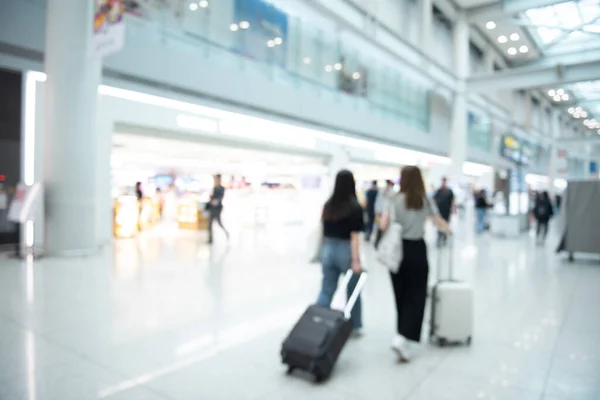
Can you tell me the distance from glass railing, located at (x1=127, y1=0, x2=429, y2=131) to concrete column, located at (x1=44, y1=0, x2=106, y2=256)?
2630 mm

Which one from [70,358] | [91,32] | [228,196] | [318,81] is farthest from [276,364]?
[228,196]

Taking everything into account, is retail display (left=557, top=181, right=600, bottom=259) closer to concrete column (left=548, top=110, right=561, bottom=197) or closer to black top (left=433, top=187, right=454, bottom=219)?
black top (left=433, top=187, right=454, bottom=219)

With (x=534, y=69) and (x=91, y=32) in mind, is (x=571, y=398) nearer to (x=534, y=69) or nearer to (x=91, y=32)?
(x=91, y=32)

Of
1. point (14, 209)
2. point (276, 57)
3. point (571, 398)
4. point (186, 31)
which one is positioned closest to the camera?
point (571, 398)

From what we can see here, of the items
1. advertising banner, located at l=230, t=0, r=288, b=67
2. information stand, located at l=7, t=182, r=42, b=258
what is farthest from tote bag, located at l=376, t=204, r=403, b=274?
advertising banner, located at l=230, t=0, r=288, b=67

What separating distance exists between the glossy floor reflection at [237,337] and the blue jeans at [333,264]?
452 millimetres

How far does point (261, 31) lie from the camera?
13664mm

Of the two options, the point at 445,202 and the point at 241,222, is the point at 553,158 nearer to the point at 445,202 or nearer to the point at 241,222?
the point at 241,222

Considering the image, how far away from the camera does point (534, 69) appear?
63.3 feet

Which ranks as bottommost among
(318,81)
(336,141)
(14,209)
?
(14,209)

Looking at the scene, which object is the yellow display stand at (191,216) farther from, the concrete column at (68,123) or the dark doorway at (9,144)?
the concrete column at (68,123)

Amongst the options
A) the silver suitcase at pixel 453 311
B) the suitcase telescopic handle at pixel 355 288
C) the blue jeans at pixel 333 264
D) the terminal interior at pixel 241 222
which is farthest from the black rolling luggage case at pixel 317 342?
the silver suitcase at pixel 453 311

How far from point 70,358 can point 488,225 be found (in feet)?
50.6

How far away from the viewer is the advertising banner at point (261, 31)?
12.9m
